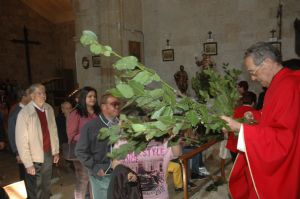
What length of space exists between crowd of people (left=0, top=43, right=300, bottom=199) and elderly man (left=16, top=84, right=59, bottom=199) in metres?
0.01

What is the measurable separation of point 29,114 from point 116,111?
53.9 inches

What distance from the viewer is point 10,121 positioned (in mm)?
4215

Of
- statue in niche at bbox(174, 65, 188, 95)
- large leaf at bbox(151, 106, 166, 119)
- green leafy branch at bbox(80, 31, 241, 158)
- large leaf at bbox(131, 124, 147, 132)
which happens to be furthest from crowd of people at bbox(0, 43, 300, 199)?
statue in niche at bbox(174, 65, 188, 95)

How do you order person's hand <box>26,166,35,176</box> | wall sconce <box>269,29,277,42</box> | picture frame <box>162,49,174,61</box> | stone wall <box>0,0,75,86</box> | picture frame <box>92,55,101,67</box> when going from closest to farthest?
person's hand <box>26,166,35,176</box> < wall sconce <box>269,29,277,42</box> < picture frame <box>92,55,101,67</box> < picture frame <box>162,49,174,61</box> < stone wall <box>0,0,75,86</box>

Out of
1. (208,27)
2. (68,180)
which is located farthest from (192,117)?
(208,27)

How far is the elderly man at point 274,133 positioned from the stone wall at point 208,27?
6.45 meters

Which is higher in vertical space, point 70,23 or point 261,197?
point 70,23

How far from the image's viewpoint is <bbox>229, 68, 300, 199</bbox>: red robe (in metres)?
1.91

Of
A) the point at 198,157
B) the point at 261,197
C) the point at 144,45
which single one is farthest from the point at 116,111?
the point at 144,45

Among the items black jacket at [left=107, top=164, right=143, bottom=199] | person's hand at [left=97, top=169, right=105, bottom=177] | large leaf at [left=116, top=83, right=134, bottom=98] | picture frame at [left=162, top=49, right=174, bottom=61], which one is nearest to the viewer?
large leaf at [left=116, top=83, right=134, bottom=98]

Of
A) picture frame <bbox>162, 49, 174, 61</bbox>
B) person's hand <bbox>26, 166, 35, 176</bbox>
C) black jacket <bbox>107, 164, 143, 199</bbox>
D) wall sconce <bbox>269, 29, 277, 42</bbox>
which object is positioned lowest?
person's hand <bbox>26, 166, 35, 176</bbox>

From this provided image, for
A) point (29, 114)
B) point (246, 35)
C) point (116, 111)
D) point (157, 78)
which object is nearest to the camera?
point (157, 78)

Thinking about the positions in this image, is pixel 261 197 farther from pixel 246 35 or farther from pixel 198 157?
pixel 246 35

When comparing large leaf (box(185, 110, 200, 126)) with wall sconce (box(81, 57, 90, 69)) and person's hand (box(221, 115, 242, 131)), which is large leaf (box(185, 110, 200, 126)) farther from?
wall sconce (box(81, 57, 90, 69))
